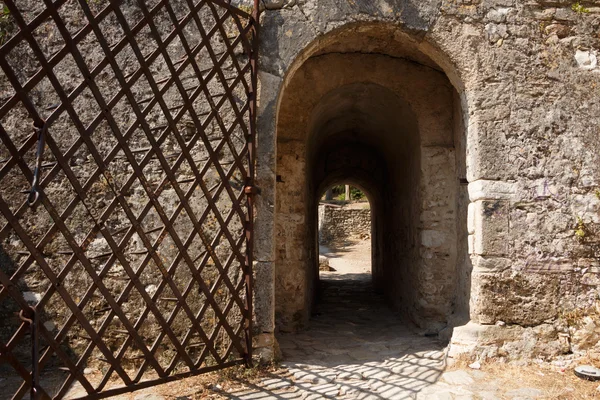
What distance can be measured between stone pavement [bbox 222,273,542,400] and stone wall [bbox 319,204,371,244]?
13.5 m

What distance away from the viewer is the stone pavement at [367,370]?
11.0 ft

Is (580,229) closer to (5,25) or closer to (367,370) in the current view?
(367,370)

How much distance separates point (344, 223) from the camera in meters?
19.7

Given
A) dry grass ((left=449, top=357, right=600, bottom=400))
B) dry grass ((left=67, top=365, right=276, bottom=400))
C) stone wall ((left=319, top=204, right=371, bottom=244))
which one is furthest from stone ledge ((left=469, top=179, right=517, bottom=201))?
stone wall ((left=319, top=204, right=371, bottom=244))

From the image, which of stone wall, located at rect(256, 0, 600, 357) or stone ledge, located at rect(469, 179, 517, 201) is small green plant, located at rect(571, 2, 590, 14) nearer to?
stone wall, located at rect(256, 0, 600, 357)

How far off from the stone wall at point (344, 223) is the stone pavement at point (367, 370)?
13.5 metres

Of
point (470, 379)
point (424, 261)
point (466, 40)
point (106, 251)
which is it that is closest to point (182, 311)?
point (106, 251)

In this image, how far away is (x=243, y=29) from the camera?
3.84m

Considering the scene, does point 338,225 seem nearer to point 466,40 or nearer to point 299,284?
point 299,284

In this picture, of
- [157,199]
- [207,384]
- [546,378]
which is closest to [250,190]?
[157,199]

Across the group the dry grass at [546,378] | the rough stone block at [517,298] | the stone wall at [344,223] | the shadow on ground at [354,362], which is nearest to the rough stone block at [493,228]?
the rough stone block at [517,298]

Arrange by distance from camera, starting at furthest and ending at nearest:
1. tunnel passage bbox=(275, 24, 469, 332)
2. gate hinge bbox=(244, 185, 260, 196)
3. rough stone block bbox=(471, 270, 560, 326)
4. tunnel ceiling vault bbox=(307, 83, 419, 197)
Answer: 1. tunnel ceiling vault bbox=(307, 83, 419, 197)
2. tunnel passage bbox=(275, 24, 469, 332)
3. rough stone block bbox=(471, 270, 560, 326)
4. gate hinge bbox=(244, 185, 260, 196)

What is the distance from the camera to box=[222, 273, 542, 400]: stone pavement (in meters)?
3.34

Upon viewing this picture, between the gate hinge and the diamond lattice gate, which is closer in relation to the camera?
the diamond lattice gate
